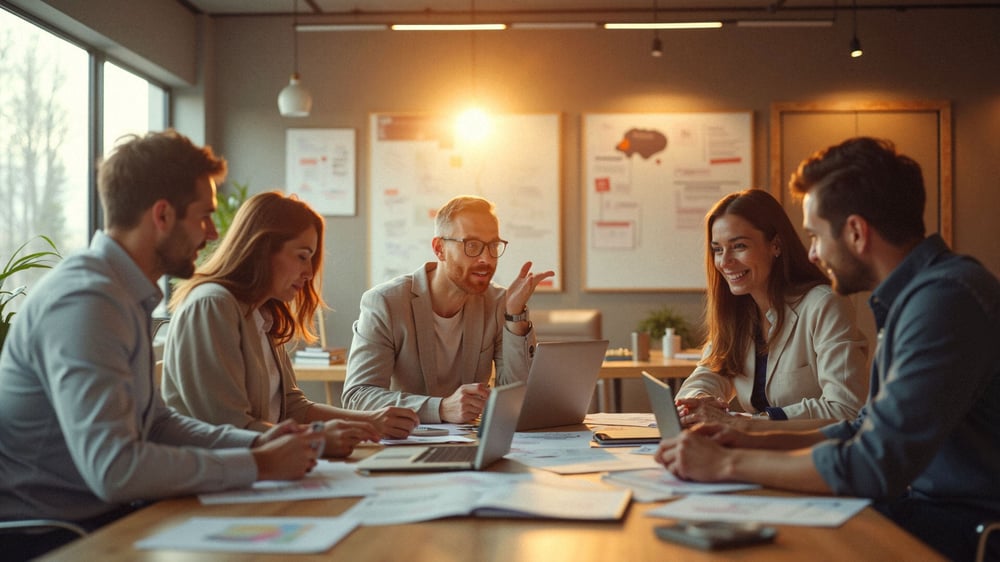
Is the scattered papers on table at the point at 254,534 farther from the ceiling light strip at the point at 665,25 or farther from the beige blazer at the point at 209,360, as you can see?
the ceiling light strip at the point at 665,25

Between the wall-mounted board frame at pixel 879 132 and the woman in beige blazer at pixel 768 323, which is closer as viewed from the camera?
the woman in beige blazer at pixel 768 323

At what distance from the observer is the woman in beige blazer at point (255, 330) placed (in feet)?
7.03

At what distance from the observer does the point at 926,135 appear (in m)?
6.09

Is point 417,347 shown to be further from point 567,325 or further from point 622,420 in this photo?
point 567,325

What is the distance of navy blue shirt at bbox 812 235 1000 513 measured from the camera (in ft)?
5.15

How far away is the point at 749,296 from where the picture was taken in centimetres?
293

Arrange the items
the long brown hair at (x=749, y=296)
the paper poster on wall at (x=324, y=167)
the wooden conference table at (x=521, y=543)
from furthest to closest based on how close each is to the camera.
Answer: the paper poster on wall at (x=324, y=167) → the long brown hair at (x=749, y=296) → the wooden conference table at (x=521, y=543)

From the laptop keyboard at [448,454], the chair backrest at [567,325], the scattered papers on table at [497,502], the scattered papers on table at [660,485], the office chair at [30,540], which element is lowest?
the office chair at [30,540]

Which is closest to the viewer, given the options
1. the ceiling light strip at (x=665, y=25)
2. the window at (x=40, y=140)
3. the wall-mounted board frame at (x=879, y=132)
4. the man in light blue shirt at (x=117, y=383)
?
the man in light blue shirt at (x=117, y=383)

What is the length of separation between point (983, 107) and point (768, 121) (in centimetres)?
141

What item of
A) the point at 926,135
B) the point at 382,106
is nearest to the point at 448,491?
the point at 382,106

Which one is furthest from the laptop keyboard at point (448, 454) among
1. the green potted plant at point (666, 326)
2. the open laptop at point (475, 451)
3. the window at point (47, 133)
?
the green potted plant at point (666, 326)

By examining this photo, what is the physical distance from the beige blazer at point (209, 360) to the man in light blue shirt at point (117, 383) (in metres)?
0.12

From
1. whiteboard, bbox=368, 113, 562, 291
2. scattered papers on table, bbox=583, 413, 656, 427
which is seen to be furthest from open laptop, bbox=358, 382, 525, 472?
whiteboard, bbox=368, 113, 562, 291
